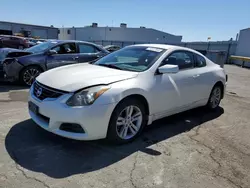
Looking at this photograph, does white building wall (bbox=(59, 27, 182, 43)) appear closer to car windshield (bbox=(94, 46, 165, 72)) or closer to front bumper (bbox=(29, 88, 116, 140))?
→ car windshield (bbox=(94, 46, 165, 72))

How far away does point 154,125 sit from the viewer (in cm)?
457

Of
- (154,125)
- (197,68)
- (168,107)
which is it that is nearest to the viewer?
(168,107)

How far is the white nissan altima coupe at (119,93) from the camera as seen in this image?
3.12 m

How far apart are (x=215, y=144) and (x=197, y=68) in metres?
1.70

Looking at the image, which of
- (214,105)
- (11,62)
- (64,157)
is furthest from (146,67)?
(11,62)

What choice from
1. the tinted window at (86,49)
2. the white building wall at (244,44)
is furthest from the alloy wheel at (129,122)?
the white building wall at (244,44)

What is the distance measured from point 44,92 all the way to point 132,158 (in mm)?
1580

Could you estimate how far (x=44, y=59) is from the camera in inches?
294

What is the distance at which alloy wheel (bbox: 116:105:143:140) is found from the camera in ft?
11.5

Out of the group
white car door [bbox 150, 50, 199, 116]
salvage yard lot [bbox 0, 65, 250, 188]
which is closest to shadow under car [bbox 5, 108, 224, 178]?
salvage yard lot [bbox 0, 65, 250, 188]

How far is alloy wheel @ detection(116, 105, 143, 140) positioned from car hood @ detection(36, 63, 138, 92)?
0.51 meters

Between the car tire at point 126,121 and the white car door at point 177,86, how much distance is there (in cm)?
36

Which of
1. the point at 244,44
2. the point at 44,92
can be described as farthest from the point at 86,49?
the point at 244,44

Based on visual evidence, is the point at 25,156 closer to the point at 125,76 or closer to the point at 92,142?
the point at 92,142
